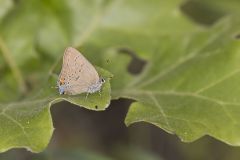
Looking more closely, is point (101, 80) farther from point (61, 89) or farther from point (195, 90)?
point (195, 90)

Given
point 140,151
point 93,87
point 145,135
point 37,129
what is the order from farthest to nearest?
point 145,135
point 140,151
point 93,87
point 37,129

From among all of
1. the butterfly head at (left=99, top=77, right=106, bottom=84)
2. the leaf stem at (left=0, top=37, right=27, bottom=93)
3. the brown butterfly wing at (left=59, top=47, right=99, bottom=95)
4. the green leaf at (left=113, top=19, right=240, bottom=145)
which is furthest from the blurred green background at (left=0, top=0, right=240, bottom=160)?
the butterfly head at (left=99, top=77, right=106, bottom=84)

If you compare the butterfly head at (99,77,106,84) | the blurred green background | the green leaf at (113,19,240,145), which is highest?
the butterfly head at (99,77,106,84)

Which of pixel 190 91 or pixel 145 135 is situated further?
pixel 145 135

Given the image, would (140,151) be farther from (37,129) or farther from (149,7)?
(37,129)

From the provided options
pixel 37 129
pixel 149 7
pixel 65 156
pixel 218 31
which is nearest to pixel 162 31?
pixel 149 7

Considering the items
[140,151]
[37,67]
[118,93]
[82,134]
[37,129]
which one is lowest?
[82,134]

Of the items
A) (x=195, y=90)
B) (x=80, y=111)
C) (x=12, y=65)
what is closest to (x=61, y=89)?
(x=195, y=90)

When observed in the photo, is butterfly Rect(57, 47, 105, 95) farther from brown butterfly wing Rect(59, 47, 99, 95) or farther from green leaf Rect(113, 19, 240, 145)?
green leaf Rect(113, 19, 240, 145)
